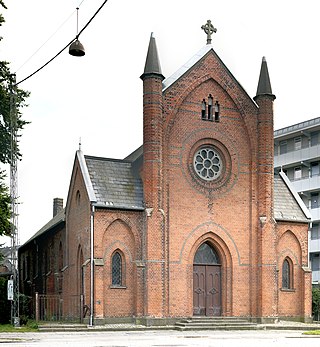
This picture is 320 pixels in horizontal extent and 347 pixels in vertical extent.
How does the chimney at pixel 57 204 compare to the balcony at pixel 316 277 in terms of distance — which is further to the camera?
the balcony at pixel 316 277

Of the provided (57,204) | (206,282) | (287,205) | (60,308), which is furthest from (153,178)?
(57,204)

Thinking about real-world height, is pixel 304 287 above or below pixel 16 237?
below

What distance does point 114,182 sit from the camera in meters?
35.5

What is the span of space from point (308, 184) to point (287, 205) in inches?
1099

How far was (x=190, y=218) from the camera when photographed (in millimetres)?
35781

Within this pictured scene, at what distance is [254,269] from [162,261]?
19.3ft

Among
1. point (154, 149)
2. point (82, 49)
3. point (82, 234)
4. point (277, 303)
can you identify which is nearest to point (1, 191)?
point (82, 234)

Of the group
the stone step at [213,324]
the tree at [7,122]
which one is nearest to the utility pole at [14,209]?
the tree at [7,122]

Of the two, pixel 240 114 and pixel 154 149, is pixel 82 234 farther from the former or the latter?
pixel 240 114

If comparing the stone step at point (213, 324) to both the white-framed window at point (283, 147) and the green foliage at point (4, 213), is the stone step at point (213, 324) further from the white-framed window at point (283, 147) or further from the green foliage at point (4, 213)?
the white-framed window at point (283, 147)

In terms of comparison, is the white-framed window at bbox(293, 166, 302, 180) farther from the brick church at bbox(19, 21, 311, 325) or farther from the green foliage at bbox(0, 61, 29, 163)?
the green foliage at bbox(0, 61, 29, 163)

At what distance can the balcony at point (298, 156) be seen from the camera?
66.6 metres

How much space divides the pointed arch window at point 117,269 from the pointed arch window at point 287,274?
34.5 ft

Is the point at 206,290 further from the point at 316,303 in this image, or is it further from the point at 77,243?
the point at 316,303
